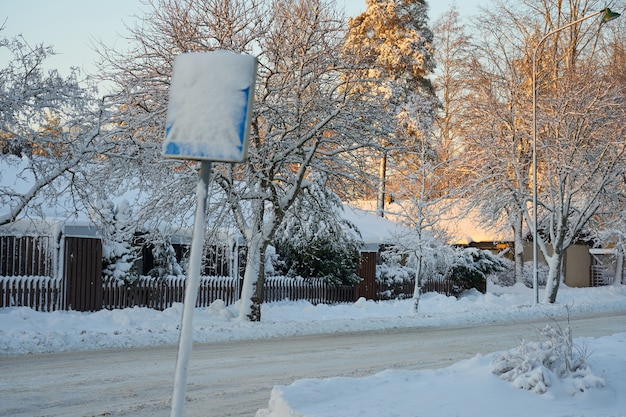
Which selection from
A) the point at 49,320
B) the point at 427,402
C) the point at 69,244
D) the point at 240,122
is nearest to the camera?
the point at 240,122

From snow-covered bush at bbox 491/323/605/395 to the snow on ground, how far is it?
77 millimetres

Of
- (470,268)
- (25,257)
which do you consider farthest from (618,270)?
(25,257)

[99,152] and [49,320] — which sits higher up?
[99,152]

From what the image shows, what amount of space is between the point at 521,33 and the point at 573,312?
601 inches

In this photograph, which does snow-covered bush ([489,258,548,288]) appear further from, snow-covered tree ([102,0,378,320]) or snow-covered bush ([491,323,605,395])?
snow-covered bush ([491,323,605,395])

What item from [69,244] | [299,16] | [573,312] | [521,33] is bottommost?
[573,312]

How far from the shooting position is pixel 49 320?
17.1 meters

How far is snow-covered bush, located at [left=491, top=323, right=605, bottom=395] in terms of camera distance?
834cm

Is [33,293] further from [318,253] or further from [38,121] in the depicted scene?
[318,253]

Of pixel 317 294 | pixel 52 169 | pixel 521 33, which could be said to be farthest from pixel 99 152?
pixel 521 33

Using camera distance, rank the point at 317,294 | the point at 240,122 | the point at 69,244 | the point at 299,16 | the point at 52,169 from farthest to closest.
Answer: the point at 317,294, the point at 69,244, the point at 299,16, the point at 52,169, the point at 240,122

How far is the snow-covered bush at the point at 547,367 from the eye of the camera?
27.3ft

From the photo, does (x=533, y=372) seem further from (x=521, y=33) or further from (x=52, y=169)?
(x=521, y=33)

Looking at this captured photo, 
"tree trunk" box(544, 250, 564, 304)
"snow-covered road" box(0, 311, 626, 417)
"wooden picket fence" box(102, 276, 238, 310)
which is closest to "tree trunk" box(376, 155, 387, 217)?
"snow-covered road" box(0, 311, 626, 417)
